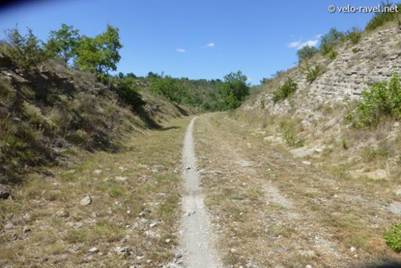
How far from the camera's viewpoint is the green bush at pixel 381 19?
19.0 metres

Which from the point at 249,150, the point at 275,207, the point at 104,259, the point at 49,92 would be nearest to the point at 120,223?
the point at 104,259

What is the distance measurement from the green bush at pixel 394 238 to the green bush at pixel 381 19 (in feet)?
52.4

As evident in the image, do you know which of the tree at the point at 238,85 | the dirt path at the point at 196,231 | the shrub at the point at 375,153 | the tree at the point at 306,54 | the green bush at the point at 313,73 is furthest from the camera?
the tree at the point at 238,85

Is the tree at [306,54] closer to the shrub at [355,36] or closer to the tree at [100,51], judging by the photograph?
the shrub at [355,36]

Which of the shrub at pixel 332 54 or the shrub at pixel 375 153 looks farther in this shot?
the shrub at pixel 332 54

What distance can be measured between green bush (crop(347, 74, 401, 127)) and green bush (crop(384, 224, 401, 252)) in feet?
24.9

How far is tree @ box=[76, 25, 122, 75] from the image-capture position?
1236 inches

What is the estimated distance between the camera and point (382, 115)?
521 inches

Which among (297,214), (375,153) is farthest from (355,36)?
(297,214)

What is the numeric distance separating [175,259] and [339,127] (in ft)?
38.9

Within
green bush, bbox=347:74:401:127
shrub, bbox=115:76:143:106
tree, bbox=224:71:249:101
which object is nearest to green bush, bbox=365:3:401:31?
green bush, bbox=347:74:401:127

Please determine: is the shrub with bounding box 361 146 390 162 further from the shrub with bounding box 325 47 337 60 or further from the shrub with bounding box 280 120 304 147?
the shrub with bounding box 325 47 337 60

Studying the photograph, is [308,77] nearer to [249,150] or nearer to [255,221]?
[249,150]

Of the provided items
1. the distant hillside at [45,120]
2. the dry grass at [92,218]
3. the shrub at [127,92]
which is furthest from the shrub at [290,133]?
the shrub at [127,92]
